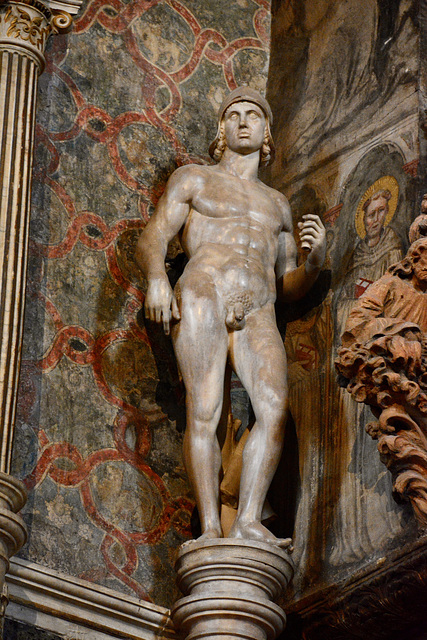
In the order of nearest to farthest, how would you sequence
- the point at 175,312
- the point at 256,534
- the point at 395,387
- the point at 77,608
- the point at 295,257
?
the point at 395,387
the point at 256,534
the point at 77,608
the point at 175,312
the point at 295,257

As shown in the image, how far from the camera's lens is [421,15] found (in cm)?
721

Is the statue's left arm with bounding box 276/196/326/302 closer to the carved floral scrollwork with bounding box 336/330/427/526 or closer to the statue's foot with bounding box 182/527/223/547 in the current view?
the carved floral scrollwork with bounding box 336/330/427/526

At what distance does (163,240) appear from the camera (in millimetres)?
6910

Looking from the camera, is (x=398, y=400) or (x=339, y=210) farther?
(x=339, y=210)

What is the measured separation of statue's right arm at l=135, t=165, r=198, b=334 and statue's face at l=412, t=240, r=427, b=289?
3.48 ft

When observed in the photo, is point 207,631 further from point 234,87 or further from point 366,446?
point 234,87

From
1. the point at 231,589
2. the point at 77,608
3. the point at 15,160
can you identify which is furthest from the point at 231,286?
the point at 77,608

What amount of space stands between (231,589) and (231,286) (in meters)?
1.40

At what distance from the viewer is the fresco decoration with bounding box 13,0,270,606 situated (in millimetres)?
6688

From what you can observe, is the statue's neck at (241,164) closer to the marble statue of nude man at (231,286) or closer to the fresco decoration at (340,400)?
the marble statue of nude man at (231,286)

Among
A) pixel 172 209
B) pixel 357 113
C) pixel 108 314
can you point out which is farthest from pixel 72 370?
pixel 357 113

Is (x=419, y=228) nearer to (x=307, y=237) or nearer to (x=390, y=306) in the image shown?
(x=390, y=306)

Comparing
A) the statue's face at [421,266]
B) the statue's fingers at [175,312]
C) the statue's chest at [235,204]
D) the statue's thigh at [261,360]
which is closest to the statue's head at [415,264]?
the statue's face at [421,266]

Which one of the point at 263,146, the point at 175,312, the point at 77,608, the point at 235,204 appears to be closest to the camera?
the point at 77,608
